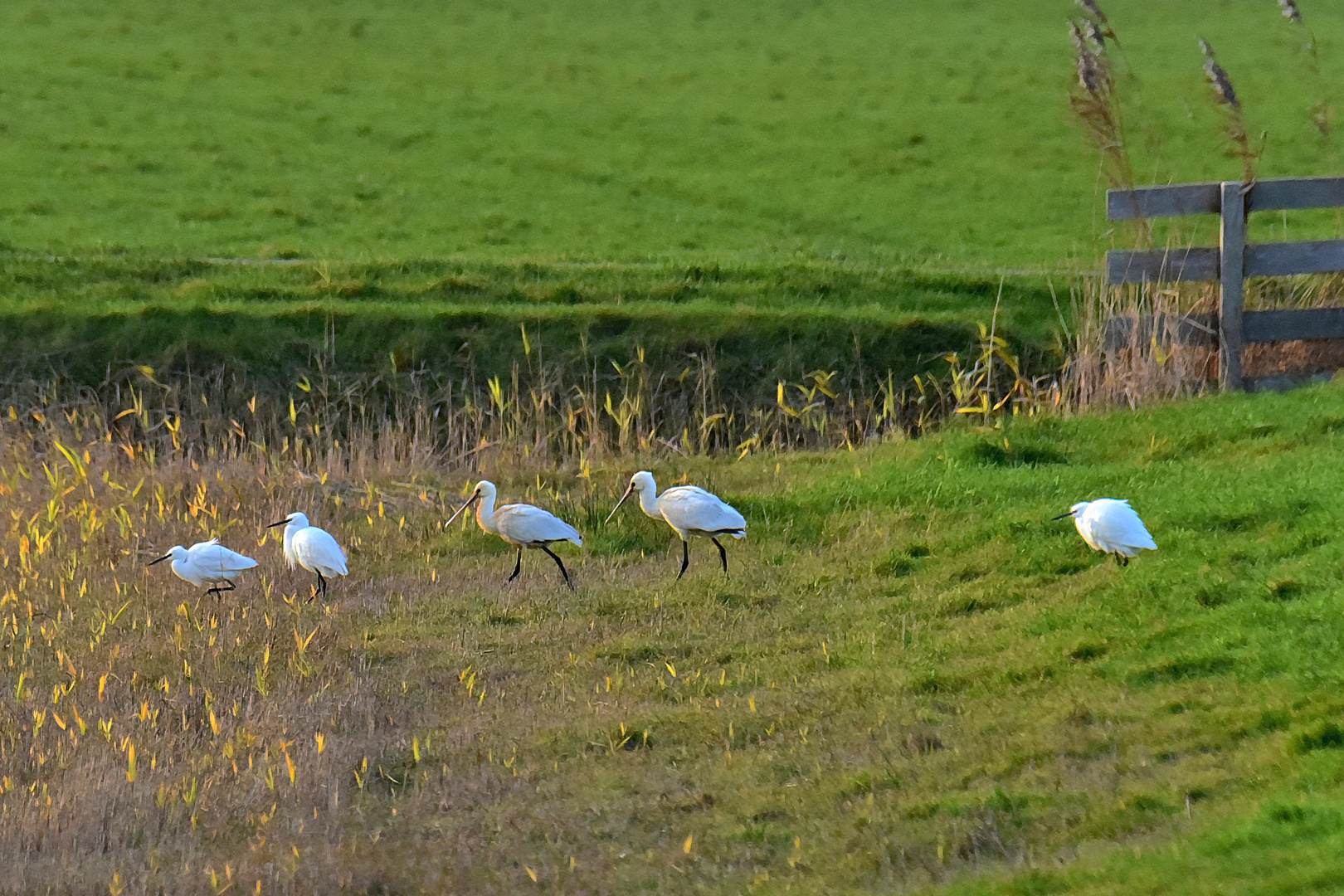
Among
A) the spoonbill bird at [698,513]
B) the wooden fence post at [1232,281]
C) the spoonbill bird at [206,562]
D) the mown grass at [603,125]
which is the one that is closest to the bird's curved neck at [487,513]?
the spoonbill bird at [698,513]

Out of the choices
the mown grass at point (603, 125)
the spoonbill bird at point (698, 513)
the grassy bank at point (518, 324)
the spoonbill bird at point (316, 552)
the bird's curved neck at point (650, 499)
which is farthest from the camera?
the mown grass at point (603, 125)

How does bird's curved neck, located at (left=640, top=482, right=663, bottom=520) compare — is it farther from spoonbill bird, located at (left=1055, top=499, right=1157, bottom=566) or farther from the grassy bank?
the grassy bank

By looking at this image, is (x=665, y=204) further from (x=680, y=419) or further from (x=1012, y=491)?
(x=1012, y=491)

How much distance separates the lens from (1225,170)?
2762cm

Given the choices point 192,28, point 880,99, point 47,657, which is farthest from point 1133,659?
point 192,28

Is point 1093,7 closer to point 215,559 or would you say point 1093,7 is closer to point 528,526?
point 528,526

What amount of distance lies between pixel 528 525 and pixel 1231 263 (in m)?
7.44

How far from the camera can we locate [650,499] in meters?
10.3

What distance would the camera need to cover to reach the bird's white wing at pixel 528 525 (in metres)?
9.88

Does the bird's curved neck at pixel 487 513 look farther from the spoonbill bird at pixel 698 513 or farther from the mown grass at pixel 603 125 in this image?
the mown grass at pixel 603 125

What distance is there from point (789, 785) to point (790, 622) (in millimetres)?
2709

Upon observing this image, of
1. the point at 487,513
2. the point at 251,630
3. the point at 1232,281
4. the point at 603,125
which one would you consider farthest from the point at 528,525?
the point at 603,125

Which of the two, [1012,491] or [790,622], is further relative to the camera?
[1012,491]

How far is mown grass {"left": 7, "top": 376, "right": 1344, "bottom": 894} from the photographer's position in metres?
6.04
